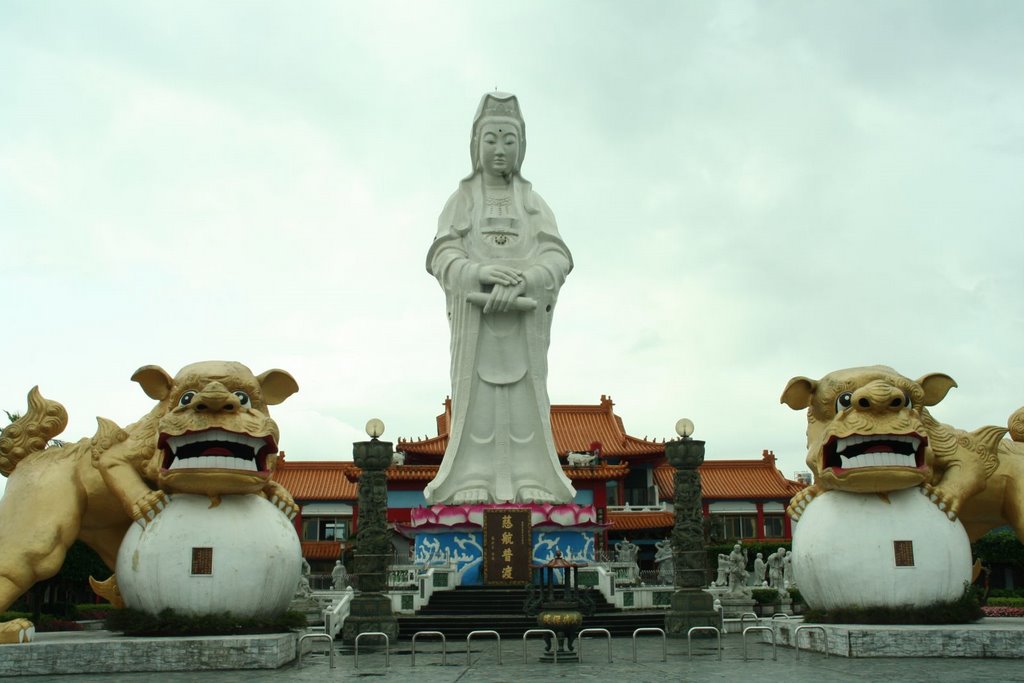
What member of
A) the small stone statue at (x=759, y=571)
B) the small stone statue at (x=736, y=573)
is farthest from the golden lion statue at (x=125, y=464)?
the small stone statue at (x=759, y=571)

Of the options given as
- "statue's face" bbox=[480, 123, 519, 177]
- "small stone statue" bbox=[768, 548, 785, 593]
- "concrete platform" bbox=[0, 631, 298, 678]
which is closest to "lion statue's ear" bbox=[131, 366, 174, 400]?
"concrete platform" bbox=[0, 631, 298, 678]

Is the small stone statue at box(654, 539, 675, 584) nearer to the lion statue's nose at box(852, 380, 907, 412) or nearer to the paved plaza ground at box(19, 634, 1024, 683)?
the paved plaza ground at box(19, 634, 1024, 683)

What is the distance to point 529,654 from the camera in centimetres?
1341

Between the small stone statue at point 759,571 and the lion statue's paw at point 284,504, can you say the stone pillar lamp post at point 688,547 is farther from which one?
the small stone statue at point 759,571

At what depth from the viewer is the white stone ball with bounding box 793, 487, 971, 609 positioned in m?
11.4

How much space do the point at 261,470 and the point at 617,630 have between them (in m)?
7.90

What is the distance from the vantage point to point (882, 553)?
37.6 ft

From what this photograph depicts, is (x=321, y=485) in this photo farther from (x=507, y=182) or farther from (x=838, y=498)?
(x=838, y=498)

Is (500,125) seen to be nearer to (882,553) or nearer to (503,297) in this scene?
(503,297)

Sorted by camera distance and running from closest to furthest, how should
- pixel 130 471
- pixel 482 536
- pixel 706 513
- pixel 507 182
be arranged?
pixel 130 471
pixel 482 536
pixel 507 182
pixel 706 513

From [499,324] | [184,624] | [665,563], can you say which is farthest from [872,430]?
[665,563]

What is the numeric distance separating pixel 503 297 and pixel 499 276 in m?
0.48

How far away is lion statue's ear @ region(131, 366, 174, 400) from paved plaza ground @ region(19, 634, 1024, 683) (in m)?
3.27

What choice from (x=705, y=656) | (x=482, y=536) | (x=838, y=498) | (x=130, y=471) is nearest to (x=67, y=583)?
(x=482, y=536)
